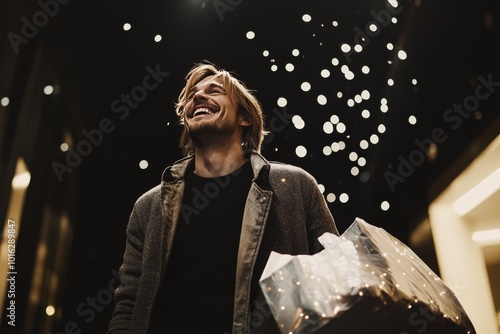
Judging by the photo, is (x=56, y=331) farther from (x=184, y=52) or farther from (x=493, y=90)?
A: (x=493, y=90)

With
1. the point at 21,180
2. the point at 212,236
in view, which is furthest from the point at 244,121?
the point at 21,180

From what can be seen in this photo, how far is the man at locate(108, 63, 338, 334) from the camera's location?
1092mm

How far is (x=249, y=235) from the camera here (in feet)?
3.70

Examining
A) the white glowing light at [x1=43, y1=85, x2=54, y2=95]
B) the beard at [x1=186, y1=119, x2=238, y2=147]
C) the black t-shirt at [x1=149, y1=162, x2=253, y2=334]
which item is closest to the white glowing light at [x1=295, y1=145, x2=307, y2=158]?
the beard at [x1=186, y1=119, x2=238, y2=147]

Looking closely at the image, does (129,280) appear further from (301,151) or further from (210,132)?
(301,151)

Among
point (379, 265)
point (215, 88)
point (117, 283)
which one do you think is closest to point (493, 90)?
point (215, 88)

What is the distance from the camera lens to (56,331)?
1573mm

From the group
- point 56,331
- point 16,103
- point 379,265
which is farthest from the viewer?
point 16,103

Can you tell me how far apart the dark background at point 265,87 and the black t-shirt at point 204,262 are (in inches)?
23.8

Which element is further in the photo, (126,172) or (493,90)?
(493,90)

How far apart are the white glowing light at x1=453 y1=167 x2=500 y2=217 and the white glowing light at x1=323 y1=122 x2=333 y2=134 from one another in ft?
2.58

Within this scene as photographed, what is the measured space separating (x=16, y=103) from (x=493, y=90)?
2.38m

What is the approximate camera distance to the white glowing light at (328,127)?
1.97 m

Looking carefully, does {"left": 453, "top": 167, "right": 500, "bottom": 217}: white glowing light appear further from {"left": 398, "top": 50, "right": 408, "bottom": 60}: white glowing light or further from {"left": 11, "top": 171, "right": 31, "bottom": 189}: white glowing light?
{"left": 11, "top": 171, "right": 31, "bottom": 189}: white glowing light
